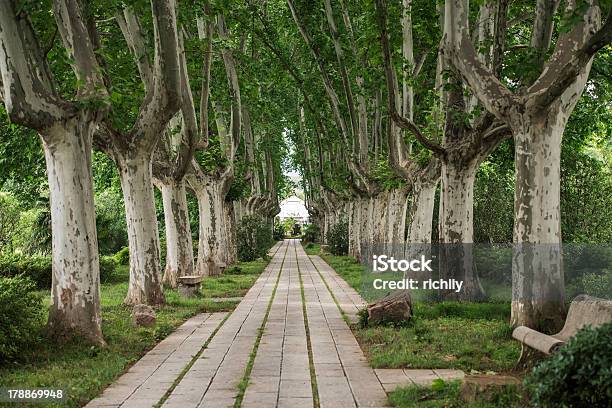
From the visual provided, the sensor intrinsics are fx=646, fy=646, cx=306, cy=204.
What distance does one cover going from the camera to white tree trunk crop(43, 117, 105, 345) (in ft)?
28.0

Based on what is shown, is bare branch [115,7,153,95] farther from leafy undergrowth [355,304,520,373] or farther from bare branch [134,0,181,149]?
leafy undergrowth [355,304,520,373]

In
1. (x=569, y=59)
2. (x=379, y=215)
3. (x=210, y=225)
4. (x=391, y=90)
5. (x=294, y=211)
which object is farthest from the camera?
(x=294, y=211)

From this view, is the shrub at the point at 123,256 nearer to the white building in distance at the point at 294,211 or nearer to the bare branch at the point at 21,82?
the bare branch at the point at 21,82

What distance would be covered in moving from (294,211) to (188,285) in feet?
342

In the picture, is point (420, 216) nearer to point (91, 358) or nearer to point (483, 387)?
point (91, 358)

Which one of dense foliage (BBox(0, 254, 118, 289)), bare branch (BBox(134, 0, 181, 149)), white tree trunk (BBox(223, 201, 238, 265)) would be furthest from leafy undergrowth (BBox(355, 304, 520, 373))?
white tree trunk (BBox(223, 201, 238, 265))

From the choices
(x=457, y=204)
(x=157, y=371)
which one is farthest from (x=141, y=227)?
A: (x=457, y=204)

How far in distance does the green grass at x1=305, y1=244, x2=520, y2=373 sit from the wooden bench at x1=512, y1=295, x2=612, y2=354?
91 cm

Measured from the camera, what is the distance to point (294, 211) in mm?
119750

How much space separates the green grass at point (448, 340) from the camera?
768 cm

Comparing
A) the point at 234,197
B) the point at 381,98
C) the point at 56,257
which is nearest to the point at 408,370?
the point at 56,257

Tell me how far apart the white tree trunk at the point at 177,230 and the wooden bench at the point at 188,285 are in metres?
2.08

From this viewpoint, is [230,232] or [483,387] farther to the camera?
[230,232]

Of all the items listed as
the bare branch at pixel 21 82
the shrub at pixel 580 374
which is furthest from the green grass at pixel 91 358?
the shrub at pixel 580 374
